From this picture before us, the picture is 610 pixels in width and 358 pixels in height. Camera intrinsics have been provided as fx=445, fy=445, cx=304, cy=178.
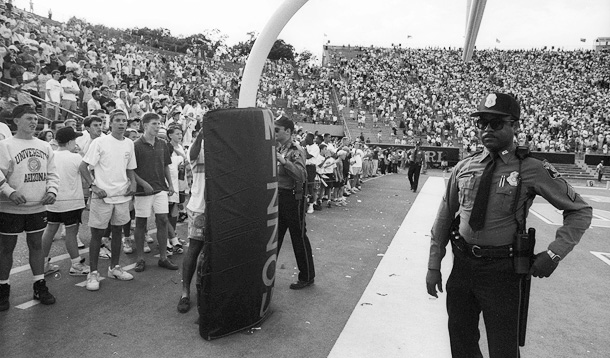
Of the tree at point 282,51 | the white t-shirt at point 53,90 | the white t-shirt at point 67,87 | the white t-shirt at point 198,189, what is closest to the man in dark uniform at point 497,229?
the white t-shirt at point 198,189

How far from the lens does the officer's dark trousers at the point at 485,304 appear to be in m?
2.54

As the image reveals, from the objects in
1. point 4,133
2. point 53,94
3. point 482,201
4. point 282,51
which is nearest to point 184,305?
point 482,201

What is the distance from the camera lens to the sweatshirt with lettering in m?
3.94

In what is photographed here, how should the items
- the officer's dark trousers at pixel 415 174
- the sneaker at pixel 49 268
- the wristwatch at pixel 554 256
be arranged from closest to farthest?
the wristwatch at pixel 554 256, the sneaker at pixel 49 268, the officer's dark trousers at pixel 415 174

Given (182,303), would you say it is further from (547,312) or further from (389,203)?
(389,203)

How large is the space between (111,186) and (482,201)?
375cm

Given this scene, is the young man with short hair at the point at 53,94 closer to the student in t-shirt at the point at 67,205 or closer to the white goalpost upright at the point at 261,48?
the student in t-shirt at the point at 67,205

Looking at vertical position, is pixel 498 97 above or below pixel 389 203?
above

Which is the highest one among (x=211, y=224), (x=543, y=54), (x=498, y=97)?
(x=543, y=54)

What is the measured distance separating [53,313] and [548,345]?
14.2 ft

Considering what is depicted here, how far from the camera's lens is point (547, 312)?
4.66m

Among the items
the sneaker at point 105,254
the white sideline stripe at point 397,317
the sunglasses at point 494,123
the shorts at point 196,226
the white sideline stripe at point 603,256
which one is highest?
the sunglasses at point 494,123

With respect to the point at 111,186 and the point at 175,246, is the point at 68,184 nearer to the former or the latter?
the point at 111,186

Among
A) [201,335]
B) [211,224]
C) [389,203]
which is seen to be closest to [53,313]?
[201,335]
